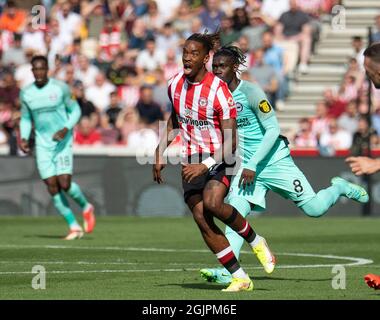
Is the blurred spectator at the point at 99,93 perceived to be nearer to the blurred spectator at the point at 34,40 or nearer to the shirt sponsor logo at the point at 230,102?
the blurred spectator at the point at 34,40

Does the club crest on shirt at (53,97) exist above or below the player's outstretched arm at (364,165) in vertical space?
below

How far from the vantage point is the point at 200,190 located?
12.7m

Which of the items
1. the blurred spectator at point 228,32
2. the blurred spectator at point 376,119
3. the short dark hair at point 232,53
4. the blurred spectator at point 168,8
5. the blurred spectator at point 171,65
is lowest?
the blurred spectator at point 376,119

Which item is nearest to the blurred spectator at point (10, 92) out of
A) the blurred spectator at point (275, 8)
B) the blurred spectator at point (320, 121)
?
the blurred spectator at point (275, 8)

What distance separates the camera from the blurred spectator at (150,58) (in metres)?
31.2

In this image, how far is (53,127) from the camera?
2069cm

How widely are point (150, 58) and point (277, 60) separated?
3028 millimetres

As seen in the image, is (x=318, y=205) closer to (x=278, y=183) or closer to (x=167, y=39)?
(x=278, y=183)

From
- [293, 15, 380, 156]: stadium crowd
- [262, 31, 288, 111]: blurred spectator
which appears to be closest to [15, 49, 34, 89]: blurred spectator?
[262, 31, 288, 111]: blurred spectator

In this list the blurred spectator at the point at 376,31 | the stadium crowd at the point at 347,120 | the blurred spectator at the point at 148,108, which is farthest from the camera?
the blurred spectator at the point at 148,108

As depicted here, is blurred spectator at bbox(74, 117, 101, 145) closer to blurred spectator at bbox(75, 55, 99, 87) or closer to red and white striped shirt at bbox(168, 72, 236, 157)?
blurred spectator at bbox(75, 55, 99, 87)

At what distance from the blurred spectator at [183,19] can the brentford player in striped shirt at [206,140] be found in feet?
64.4
